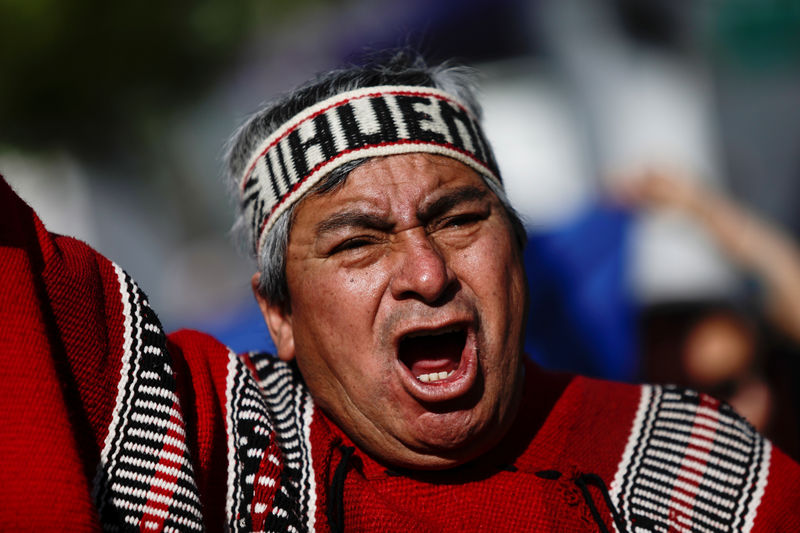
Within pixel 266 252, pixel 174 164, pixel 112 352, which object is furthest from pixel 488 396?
pixel 174 164

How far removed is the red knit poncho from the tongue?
0.30 metres

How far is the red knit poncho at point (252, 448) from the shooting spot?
1.82 m

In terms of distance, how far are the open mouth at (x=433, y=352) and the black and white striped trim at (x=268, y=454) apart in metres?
0.35

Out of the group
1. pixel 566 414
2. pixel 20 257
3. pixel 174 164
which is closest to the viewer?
pixel 20 257

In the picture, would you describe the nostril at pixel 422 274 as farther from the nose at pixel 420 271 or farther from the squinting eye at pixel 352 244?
the squinting eye at pixel 352 244

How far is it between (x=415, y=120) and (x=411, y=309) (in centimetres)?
60

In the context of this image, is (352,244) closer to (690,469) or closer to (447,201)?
(447,201)

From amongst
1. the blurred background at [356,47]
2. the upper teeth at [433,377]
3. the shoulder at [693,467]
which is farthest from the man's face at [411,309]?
the blurred background at [356,47]

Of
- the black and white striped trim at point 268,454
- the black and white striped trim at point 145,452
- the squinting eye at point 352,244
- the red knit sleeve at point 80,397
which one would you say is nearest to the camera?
the red knit sleeve at point 80,397

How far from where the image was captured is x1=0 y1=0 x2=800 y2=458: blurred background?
323 inches

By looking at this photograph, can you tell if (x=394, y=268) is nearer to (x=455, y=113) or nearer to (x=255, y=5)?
(x=455, y=113)

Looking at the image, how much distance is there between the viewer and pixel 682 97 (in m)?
10.1

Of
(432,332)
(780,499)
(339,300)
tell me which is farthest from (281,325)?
(780,499)

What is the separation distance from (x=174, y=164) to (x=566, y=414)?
377 inches
